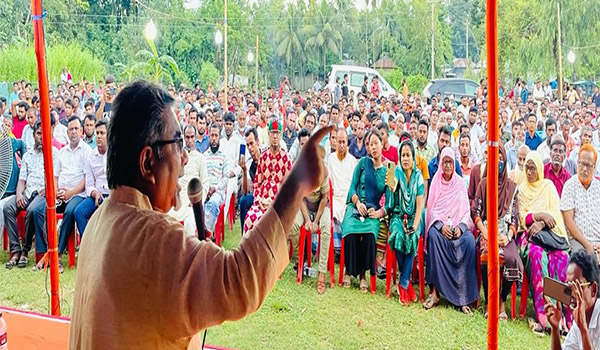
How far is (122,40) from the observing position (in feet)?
67.7

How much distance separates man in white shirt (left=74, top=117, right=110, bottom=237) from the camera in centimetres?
523

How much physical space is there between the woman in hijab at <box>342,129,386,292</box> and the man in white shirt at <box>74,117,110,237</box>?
223 centimetres

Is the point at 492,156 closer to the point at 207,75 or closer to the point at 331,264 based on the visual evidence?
the point at 331,264

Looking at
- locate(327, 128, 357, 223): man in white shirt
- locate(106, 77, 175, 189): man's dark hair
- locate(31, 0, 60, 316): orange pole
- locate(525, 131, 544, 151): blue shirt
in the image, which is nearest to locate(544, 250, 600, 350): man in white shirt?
locate(106, 77, 175, 189): man's dark hair

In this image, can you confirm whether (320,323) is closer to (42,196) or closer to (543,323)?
(543,323)

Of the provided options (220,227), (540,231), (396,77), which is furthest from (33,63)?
(540,231)

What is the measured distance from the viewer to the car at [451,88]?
1352cm

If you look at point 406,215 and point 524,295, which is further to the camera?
point 406,215

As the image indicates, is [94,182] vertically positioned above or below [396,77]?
below

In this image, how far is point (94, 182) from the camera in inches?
217

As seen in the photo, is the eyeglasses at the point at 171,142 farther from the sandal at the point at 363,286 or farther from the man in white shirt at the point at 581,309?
the sandal at the point at 363,286

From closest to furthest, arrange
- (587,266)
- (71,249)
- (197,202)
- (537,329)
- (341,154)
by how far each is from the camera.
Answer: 1. (197,202)
2. (587,266)
3. (537,329)
4. (71,249)
5. (341,154)

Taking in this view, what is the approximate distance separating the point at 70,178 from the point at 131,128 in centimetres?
469

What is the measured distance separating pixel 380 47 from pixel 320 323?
5990 mm
